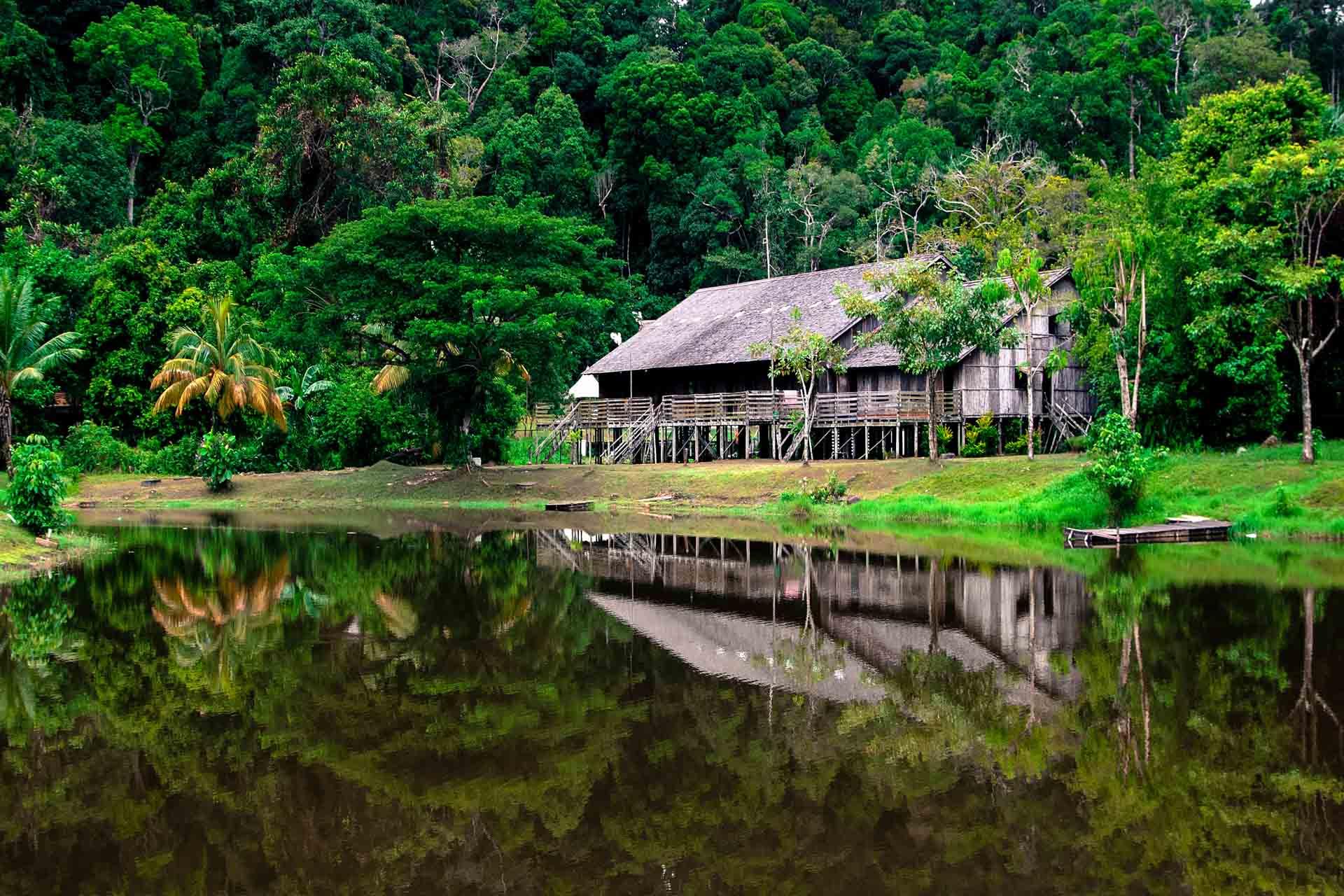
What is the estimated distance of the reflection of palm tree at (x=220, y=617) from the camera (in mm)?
13617

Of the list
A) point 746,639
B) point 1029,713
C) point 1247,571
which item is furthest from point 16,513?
point 1247,571

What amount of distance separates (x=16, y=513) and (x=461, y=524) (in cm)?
1278

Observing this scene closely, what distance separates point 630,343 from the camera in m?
51.5

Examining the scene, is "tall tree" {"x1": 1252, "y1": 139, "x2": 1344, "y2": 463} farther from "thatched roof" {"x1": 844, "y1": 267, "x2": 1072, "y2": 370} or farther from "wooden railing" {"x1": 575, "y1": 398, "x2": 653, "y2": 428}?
"wooden railing" {"x1": 575, "y1": 398, "x2": 653, "y2": 428}

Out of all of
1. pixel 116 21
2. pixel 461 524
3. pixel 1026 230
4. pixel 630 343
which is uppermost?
pixel 116 21

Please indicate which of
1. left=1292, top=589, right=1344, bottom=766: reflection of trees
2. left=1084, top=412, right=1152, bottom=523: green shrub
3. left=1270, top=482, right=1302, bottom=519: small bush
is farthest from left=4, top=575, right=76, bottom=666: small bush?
left=1270, top=482, right=1302, bottom=519: small bush

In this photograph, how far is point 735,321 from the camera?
157 ft

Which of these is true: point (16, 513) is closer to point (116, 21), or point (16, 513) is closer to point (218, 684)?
point (218, 684)

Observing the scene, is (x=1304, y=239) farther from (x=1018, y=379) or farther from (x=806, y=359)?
(x=806, y=359)

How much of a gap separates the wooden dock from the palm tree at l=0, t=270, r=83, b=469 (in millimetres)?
35801

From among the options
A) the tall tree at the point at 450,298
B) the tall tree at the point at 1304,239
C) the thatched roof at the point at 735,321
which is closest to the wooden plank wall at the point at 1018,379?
the thatched roof at the point at 735,321

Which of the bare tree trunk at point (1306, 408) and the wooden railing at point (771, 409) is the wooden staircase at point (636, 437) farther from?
the bare tree trunk at point (1306, 408)

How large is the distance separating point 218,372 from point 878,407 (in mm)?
25242

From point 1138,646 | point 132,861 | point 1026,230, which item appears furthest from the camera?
point 1026,230
